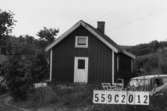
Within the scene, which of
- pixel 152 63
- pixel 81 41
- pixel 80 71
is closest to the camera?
pixel 80 71

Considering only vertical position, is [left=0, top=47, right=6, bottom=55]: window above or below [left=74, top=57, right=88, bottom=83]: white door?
above

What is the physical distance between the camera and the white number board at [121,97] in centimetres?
1139

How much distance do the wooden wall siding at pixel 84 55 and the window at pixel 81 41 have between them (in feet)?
0.79

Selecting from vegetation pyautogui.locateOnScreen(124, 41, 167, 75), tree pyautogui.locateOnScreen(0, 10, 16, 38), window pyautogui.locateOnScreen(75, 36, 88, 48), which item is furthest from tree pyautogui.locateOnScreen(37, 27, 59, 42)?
window pyautogui.locateOnScreen(75, 36, 88, 48)

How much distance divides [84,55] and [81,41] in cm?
119

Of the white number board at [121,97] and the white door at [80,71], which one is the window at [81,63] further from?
the white number board at [121,97]

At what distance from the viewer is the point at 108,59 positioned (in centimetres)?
2806

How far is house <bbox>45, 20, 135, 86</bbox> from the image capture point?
28.1 meters

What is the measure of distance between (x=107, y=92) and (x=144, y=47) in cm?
5029

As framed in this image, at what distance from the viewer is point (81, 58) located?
92.8 ft

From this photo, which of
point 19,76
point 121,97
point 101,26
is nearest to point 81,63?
point 19,76

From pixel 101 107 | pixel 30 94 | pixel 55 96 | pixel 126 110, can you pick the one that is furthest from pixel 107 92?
pixel 30 94

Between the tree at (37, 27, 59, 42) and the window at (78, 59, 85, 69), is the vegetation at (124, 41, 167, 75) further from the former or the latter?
the tree at (37, 27, 59, 42)

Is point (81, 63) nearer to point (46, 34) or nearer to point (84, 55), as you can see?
point (84, 55)
